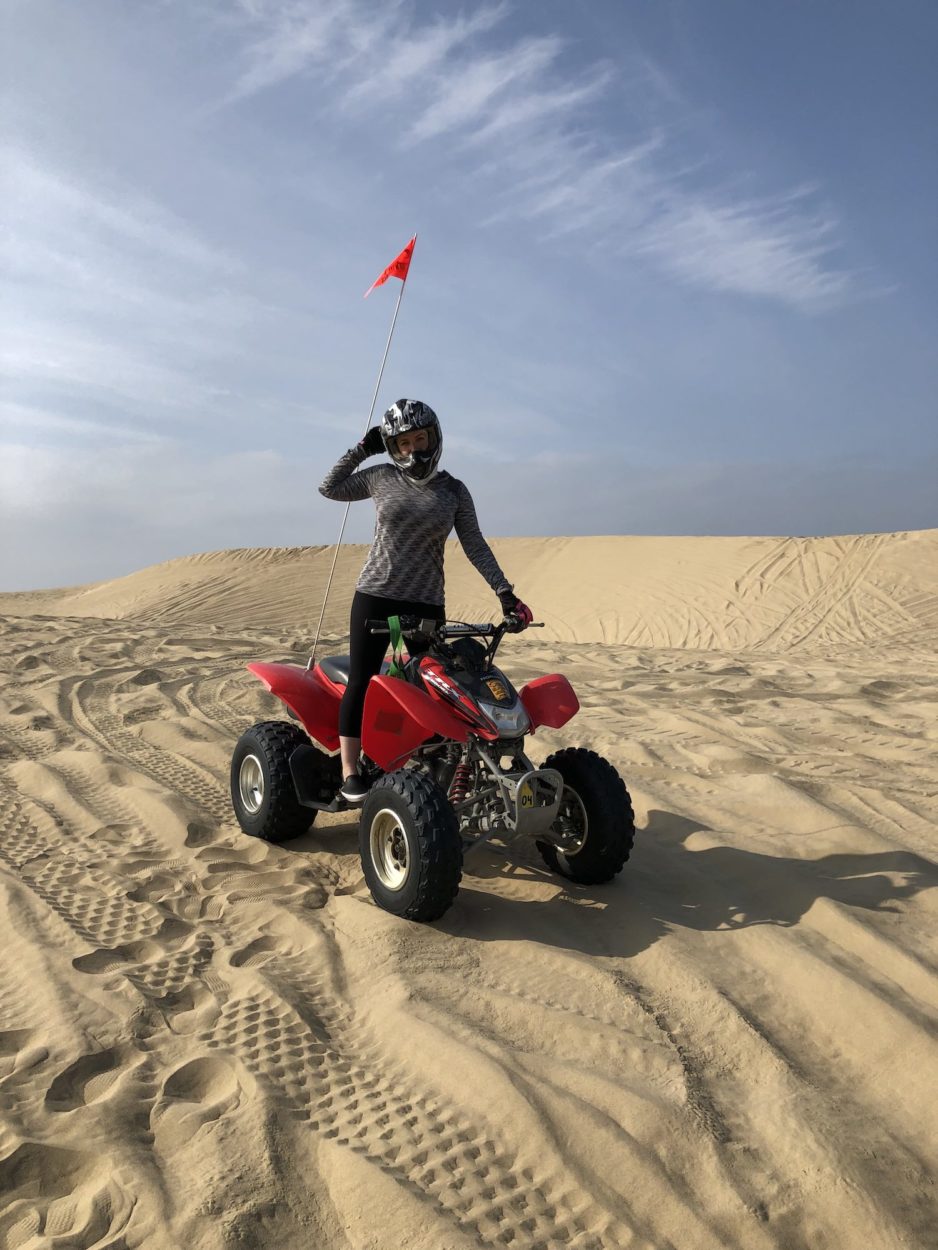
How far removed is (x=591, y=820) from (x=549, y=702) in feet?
1.75

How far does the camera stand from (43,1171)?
209 centimetres

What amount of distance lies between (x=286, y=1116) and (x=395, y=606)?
2206mm

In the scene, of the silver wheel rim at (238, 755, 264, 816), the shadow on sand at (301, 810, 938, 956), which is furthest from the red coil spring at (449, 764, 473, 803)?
the silver wheel rim at (238, 755, 264, 816)

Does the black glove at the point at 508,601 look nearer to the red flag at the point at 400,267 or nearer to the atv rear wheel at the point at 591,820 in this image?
the atv rear wheel at the point at 591,820

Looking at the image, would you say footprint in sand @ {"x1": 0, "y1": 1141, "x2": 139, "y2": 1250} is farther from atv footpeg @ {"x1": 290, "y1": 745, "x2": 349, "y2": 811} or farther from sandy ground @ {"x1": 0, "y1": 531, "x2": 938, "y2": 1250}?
atv footpeg @ {"x1": 290, "y1": 745, "x2": 349, "y2": 811}

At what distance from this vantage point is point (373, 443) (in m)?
4.05

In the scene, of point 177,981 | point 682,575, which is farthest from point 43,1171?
point 682,575

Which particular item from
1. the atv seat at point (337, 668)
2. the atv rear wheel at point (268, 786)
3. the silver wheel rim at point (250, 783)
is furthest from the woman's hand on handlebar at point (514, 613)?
the silver wheel rim at point (250, 783)

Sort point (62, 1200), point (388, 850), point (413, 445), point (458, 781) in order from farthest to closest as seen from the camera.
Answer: point (413, 445) < point (458, 781) < point (388, 850) < point (62, 1200)

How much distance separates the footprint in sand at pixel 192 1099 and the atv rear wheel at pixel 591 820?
5.48 feet

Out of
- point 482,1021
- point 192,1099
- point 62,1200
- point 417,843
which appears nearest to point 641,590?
point 417,843

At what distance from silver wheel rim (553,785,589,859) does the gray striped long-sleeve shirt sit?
982 mm

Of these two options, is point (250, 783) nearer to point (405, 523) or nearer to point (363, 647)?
point (363, 647)

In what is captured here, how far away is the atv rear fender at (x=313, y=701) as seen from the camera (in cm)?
442
